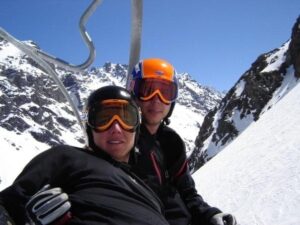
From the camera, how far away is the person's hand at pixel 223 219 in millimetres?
3562

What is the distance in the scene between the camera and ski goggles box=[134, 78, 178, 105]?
3855 mm

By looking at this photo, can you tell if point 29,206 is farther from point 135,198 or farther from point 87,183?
point 135,198

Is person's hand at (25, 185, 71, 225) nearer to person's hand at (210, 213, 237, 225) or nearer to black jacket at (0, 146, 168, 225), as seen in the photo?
black jacket at (0, 146, 168, 225)

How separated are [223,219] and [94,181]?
1.51 m

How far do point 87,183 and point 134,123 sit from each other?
705mm

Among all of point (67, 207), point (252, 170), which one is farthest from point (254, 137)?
point (67, 207)

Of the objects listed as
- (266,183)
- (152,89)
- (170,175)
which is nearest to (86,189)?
(170,175)

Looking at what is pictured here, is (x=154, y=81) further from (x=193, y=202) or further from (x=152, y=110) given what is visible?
(x=193, y=202)

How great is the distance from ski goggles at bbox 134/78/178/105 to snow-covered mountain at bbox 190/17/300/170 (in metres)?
60.8

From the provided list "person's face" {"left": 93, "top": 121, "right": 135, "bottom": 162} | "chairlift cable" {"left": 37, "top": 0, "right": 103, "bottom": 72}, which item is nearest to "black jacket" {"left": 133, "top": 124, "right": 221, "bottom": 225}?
"person's face" {"left": 93, "top": 121, "right": 135, "bottom": 162}

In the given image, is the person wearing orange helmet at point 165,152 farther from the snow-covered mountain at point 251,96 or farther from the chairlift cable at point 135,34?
the snow-covered mountain at point 251,96

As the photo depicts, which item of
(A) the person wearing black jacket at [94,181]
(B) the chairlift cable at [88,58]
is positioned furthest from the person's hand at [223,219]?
(B) the chairlift cable at [88,58]

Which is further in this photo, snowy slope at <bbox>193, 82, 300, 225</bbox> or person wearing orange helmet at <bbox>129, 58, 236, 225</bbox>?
snowy slope at <bbox>193, 82, 300, 225</bbox>

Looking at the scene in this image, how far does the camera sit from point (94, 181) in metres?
2.60
